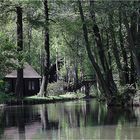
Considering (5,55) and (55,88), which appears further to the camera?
(55,88)

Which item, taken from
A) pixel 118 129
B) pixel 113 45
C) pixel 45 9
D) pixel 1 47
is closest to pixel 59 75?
pixel 45 9

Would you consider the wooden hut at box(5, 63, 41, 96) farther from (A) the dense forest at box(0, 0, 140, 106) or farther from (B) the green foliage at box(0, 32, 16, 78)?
(B) the green foliage at box(0, 32, 16, 78)

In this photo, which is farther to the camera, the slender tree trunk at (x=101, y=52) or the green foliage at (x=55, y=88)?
the green foliage at (x=55, y=88)

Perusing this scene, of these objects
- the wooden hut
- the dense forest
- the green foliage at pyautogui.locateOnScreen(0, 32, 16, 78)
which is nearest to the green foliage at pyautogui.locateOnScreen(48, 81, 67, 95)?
the dense forest

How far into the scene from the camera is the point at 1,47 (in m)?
32.2

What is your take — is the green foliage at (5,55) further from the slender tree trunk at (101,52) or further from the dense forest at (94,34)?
the slender tree trunk at (101,52)

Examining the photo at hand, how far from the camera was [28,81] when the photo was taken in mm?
72188

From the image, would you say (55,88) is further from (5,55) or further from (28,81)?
(5,55)

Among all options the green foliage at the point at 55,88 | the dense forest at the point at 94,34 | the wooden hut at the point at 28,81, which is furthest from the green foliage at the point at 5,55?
the green foliage at the point at 55,88

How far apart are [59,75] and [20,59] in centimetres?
5912

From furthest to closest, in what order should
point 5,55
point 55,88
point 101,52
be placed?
Result: point 55,88
point 101,52
point 5,55

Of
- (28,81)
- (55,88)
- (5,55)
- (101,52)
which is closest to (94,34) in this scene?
(101,52)

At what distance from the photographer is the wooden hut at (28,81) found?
222 feet

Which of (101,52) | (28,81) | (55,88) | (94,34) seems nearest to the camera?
(94,34)
